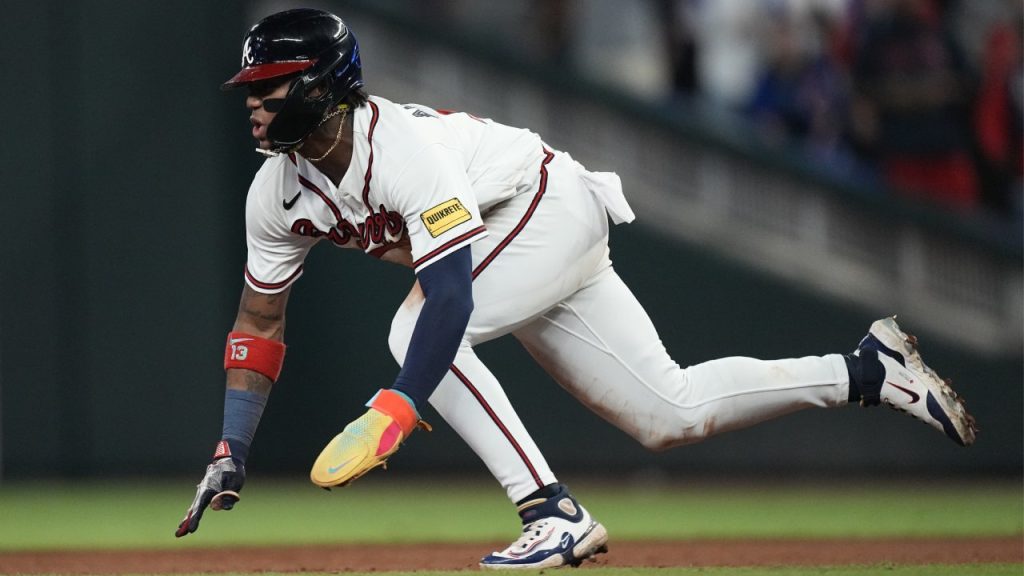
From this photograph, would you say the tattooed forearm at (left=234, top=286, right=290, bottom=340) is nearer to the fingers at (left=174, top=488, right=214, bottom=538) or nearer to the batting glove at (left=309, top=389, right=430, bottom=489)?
the fingers at (left=174, top=488, right=214, bottom=538)

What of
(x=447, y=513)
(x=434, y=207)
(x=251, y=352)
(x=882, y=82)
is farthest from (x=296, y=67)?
(x=882, y=82)

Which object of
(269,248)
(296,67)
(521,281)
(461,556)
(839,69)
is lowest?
(461,556)

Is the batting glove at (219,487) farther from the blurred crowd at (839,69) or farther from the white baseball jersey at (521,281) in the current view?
the blurred crowd at (839,69)

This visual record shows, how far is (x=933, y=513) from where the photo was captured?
6629 millimetres

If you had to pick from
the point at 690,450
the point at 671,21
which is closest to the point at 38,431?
the point at 690,450

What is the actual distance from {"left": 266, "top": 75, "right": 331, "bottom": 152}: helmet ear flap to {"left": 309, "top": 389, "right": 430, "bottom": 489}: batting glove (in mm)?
730

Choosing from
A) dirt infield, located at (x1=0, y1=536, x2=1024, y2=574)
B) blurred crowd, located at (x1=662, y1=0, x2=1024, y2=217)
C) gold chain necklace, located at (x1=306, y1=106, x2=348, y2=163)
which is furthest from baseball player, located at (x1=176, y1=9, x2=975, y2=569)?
blurred crowd, located at (x1=662, y1=0, x2=1024, y2=217)

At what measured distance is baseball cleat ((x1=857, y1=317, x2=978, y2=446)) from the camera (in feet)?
13.6

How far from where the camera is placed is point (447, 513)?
6.88m

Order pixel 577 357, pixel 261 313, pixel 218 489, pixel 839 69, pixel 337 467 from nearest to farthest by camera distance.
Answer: pixel 337 467 → pixel 218 489 → pixel 577 357 → pixel 261 313 → pixel 839 69

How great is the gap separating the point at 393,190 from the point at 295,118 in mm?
320

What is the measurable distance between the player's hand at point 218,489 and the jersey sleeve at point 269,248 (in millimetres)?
520

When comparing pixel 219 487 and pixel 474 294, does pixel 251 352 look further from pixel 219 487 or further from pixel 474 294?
pixel 474 294

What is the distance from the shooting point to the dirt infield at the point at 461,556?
4.38 metres
